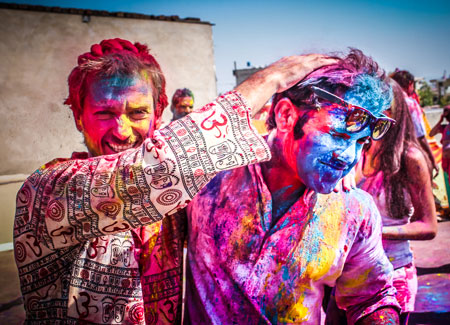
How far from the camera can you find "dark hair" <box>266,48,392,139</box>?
1.53m

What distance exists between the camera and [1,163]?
10266 millimetres

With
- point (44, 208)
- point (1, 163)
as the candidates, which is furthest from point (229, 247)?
point (1, 163)

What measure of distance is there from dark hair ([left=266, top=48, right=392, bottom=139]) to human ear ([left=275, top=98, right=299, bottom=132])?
0.02 metres

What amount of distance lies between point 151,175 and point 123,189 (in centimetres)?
9

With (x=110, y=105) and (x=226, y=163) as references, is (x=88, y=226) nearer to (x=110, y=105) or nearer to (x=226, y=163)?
(x=226, y=163)

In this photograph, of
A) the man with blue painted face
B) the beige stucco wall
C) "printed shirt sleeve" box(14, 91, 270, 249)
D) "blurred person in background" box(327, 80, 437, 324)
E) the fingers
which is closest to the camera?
"printed shirt sleeve" box(14, 91, 270, 249)

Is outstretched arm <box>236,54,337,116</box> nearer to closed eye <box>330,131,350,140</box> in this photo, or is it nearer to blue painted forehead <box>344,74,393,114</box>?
blue painted forehead <box>344,74,393,114</box>

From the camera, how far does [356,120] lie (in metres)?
1.50

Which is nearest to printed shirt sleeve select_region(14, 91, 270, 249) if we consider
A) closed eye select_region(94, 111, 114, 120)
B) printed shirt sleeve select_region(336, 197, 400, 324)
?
closed eye select_region(94, 111, 114, 120)

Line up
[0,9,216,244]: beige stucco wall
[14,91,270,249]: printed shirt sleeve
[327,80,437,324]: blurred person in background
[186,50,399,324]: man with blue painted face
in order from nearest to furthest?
[14,91,270,249]: printed shirt sleeve, [186,50,399,324]: man with blue painted face, [327,80,437,324]: blurred person in background, [0,9,216,244]: beige stucco wall

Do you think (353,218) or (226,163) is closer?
(226,163)

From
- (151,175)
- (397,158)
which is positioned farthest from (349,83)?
(397,158)

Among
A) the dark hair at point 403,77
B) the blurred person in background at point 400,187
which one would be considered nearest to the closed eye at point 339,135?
the blurred person in background at point 400,187

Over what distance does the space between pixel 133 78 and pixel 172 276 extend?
919 millimetres
